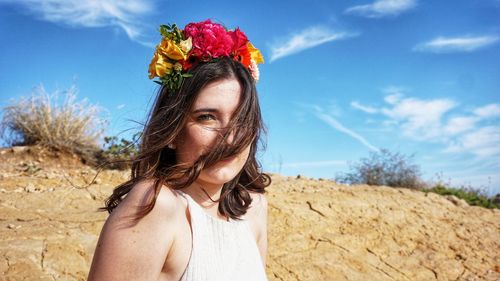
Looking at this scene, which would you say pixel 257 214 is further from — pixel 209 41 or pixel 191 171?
pixel 209 41

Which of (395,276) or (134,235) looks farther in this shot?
(395,276)

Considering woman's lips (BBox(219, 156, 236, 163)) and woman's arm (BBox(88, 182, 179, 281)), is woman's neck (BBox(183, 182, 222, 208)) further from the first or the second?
woman's arm (BBox(88, 182, 179, 281))

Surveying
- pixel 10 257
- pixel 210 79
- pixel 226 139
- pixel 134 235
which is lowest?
pixel 10 257

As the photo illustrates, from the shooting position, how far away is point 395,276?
3990 mm

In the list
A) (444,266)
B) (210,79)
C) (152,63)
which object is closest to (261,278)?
(210,79)

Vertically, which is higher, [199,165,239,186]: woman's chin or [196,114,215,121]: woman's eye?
[196,114,215,121]: woman's eye

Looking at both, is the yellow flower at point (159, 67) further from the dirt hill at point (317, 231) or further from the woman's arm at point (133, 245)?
the dirt hill at point (317, 231)

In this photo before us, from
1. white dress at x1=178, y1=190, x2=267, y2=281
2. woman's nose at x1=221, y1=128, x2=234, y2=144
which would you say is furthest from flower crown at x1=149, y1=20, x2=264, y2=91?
white dress at x1=178, y1=190, x2=267, y2=281

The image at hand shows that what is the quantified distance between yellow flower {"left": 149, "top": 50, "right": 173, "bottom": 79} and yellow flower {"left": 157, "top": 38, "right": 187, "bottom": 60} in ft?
0.10

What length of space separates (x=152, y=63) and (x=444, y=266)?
3.28 metres

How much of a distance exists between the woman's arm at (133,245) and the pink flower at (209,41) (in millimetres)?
731

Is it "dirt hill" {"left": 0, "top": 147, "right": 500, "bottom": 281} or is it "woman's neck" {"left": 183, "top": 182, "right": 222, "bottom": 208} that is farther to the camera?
"dirt hill" {"left": 0, "top": 147, "right": 500, "bottom": 281}

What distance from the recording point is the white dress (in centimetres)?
183

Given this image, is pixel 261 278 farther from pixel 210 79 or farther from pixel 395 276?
pixel 395 276
